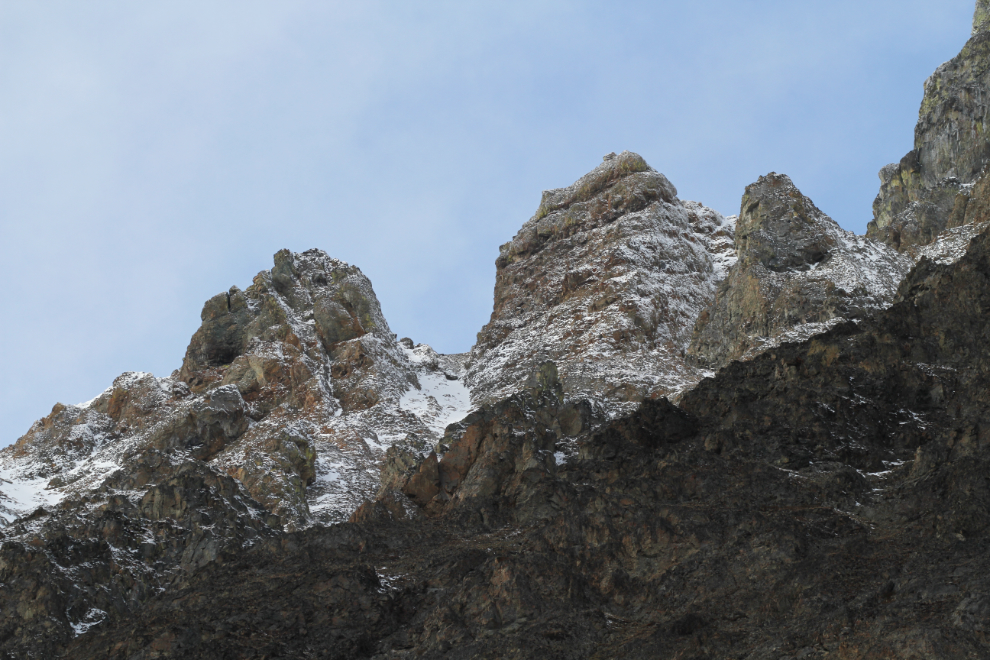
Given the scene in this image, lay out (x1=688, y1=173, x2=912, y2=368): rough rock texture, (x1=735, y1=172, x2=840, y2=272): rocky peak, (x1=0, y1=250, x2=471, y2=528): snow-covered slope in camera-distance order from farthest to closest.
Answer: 1. (x1=735, y1=172, x2=840, y2=272): rocky peak
2. (x1=0, y1=250, x2=471, y2=528): snow-covered slope
3. (x1=688, y1=173, x2=912, y2=368): rough rock texture

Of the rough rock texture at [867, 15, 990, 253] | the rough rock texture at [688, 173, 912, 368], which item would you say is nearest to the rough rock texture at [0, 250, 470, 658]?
the rough rock texture at [688, 173, 912, 368]

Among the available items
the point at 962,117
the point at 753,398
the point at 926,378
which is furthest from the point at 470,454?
the point at 962,117

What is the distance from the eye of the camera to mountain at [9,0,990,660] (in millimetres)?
22578

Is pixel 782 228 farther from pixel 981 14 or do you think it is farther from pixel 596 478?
pixel 981 14

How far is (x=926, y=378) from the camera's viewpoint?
116 ft

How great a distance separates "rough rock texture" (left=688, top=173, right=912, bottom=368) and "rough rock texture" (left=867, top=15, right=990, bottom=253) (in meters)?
4.05

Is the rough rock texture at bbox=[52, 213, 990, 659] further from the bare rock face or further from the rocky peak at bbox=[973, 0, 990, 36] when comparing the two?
the rocky peak at bbox=[973, 0, 990, 36]

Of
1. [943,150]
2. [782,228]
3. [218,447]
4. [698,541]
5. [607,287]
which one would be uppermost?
[943,150]

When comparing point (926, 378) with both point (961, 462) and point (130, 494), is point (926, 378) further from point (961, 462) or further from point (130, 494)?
point (130, 494)

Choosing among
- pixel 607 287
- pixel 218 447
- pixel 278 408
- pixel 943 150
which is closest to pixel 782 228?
pixel 607 287

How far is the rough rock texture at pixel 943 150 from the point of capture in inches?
2611

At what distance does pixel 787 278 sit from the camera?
60.9 m

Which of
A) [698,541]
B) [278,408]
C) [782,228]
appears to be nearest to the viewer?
[698,541]

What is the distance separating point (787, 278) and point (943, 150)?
2403 centimetres
